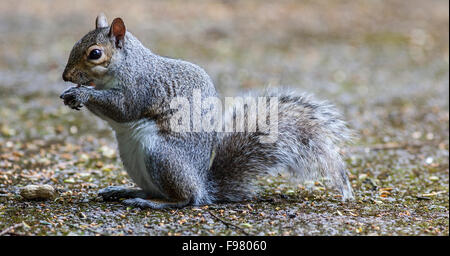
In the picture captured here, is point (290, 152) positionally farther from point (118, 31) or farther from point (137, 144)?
point (118, 31)

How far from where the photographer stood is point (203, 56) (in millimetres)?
6512

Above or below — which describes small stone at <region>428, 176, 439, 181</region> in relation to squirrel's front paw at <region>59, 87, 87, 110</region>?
below

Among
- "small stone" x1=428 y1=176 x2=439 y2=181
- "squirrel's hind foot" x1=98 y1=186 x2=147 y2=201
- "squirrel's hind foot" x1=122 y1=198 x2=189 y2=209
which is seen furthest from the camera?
"small stone" x1=428 y1=176 x2=439 y2=181

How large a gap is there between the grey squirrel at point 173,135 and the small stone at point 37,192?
0.26 metres

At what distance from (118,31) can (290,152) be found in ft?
3.24

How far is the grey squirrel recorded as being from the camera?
2.59 metres

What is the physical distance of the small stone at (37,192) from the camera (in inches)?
109

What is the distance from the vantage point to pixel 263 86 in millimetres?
5574

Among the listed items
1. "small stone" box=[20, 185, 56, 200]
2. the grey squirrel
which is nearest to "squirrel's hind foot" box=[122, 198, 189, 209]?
the grey squirrel

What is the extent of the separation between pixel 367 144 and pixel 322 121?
1.61 m

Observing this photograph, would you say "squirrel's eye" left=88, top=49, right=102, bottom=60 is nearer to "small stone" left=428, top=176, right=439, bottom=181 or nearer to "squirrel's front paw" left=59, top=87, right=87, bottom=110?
"squirrel's front paw" left=59, top=87, right=87, bottom=110

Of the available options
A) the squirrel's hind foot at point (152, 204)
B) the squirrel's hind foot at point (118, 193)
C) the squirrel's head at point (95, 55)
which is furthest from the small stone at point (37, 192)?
the squirrel's head at point (95, 55)

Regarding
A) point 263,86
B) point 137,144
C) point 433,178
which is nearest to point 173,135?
point 137,144
